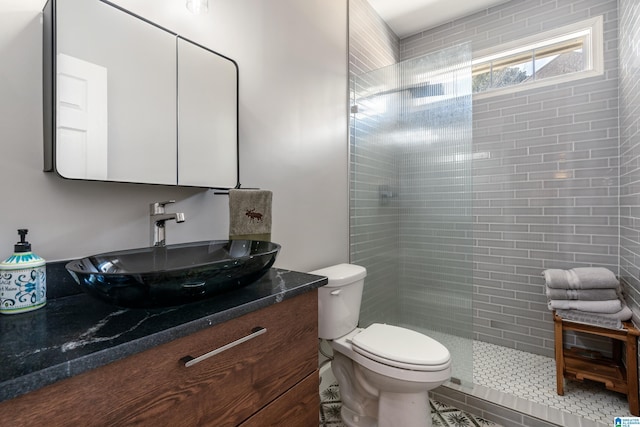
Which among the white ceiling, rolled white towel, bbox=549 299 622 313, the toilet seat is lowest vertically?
the toilet seat

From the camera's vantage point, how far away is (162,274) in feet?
2.42

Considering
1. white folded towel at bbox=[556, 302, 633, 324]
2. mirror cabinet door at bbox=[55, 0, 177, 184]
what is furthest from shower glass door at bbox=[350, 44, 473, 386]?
mirror cabinet door at bbox=[55, 0, 177, 184]

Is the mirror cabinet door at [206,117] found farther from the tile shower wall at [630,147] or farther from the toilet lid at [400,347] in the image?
the tile shower wall at [630,147]

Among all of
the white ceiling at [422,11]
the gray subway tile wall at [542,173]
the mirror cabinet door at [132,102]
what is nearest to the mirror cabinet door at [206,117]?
the mirror cabinet door at [132,102]

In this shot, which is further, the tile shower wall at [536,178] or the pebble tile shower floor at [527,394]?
the tile shower wall at [536,178]

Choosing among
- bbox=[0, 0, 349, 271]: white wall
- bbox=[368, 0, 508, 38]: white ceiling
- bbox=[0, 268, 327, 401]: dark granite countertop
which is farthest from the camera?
bbox=[368, 0, 508, 38]: white ceiling

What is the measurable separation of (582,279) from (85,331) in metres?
2.54

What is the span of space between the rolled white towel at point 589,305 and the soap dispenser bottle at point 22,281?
259 cm

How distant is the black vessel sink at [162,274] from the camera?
71cm

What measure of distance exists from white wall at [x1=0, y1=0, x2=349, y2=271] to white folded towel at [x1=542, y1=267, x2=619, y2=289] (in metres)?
1.39

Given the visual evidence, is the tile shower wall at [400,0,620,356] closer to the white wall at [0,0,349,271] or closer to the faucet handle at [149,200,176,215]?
the white wall at [0,0,349,271]

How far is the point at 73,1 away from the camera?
96 centimetres

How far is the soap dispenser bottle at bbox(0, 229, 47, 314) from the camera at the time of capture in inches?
30.5

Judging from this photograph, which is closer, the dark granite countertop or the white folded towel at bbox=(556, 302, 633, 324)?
the dark granite countertop
